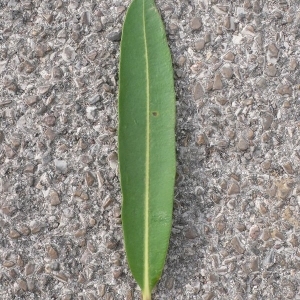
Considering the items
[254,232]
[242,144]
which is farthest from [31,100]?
[254,232]

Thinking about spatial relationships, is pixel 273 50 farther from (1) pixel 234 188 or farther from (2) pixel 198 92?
(1) pixel 234 188

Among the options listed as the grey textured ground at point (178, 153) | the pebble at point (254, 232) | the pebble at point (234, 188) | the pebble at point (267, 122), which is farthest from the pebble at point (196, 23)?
the pebble at point (254, 232)

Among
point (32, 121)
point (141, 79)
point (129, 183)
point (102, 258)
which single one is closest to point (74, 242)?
point (102, 258)

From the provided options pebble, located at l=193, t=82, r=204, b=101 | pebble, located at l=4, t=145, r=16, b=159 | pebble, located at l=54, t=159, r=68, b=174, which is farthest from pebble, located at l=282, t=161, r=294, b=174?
pebble, located at l=4, t=145, r=16, b=159

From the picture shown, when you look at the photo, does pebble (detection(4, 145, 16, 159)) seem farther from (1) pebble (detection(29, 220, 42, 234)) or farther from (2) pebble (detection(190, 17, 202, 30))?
(2) pebble (detection(190, 17, 202, 30))

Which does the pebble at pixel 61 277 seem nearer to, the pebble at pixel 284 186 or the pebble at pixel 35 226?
the pebble at pixel 35 226

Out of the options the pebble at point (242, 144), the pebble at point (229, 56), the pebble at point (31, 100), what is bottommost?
the pebble at point (242, 144)
